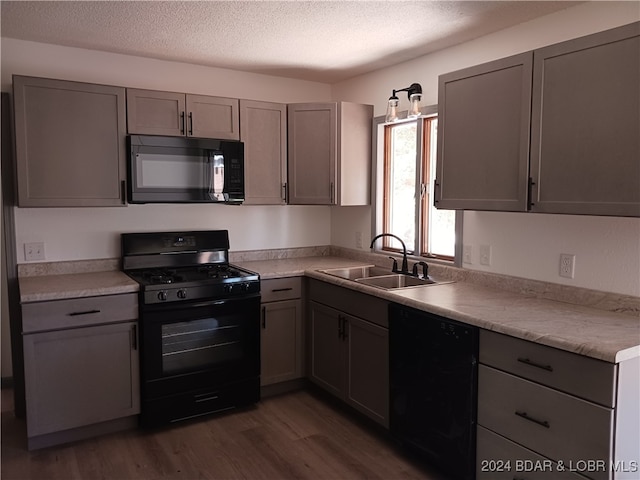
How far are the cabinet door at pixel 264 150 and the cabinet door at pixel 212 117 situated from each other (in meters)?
0.06

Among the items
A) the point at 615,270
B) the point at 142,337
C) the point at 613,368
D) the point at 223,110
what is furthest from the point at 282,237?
the point at 613,368

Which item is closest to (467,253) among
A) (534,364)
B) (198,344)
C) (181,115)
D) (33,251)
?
(534,364)

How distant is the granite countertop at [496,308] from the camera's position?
1731 mm

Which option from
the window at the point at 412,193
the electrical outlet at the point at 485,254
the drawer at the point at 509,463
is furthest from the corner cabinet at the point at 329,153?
the drawer at the point at 509,463

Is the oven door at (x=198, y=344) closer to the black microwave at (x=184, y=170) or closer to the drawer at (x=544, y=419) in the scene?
the black microwave at (x=184, y=170)

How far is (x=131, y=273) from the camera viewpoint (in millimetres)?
3111

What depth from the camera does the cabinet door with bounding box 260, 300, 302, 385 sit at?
3227mm

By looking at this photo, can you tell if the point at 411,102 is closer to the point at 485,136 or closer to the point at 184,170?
the point at 485,136

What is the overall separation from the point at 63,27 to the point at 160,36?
19.7 inches

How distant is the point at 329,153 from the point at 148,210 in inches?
51.2

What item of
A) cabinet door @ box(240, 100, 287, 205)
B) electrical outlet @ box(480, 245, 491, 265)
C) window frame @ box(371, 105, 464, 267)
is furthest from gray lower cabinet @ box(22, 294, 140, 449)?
electrical outlet @ box(480, 245, 491, 265)

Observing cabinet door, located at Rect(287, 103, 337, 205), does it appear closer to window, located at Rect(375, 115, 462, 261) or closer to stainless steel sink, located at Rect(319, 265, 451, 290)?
window, located at Rect(375, 115, 462, 261)

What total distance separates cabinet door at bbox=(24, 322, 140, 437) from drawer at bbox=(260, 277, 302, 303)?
2.72ft

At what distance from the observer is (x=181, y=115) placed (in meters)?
3.07
